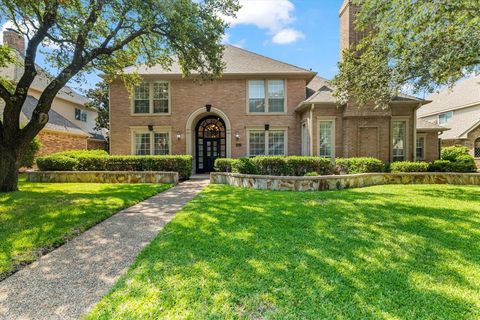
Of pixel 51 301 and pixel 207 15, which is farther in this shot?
pixel 207 15

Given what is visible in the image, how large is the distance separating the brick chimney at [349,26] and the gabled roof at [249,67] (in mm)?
2357

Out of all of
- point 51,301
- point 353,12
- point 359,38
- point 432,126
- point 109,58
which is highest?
point 353,12

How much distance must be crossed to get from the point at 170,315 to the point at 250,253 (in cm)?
158

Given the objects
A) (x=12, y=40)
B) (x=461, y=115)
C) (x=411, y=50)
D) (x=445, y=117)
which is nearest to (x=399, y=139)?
(x=411, y=50)

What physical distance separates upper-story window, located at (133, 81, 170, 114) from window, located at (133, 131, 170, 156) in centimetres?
138

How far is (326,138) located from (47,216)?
12.3 metres

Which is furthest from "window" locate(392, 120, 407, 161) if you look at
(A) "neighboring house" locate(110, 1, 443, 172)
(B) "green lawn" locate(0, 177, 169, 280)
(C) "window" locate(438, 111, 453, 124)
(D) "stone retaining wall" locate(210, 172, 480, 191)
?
(C) "window" locate(438, 111, 453, 124)

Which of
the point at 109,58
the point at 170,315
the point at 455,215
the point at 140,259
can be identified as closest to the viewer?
the point at 170,315

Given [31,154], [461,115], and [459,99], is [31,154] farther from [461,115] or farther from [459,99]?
[459,99]

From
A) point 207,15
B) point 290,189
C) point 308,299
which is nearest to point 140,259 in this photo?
point 308,299

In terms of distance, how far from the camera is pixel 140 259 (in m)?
3.61

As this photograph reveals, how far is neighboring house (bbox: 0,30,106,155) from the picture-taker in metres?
17.8

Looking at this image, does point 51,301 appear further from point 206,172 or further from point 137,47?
point 206,172

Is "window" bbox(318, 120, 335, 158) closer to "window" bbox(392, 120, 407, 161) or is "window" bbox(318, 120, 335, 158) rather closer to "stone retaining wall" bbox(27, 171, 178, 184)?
"window" bbox(392, 120, 407, 161)
